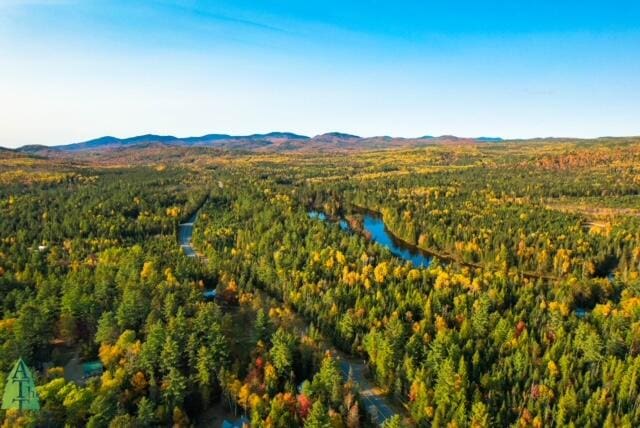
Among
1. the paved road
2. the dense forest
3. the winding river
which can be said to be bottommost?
the paved road

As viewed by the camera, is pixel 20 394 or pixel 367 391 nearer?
pixel 20 394

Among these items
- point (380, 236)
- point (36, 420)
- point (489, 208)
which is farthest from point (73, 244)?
point (489, 208)

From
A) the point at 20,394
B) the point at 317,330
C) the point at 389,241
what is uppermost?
the point at 20,394

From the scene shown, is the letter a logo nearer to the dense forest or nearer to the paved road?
the dense forest

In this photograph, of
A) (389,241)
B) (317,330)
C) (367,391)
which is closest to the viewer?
(367,391)

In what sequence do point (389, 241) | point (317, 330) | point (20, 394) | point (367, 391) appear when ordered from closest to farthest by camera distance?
point (20, 394), point (367, 391), point (317, 330), point (389, 241)

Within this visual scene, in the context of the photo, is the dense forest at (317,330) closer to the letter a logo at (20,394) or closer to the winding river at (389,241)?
the letter a logo at (20,394)

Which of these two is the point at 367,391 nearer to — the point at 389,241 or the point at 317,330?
the point at 317,330

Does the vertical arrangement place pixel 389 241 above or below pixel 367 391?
above

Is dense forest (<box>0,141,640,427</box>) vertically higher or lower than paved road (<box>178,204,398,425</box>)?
higher

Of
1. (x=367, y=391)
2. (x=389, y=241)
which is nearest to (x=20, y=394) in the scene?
(x=367, y=391)

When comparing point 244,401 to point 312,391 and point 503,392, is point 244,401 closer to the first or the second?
point 312,391

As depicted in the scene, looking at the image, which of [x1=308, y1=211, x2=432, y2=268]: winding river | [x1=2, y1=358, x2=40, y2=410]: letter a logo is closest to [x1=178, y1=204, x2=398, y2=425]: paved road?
[x1=2, y1=358, x2=40, y2=410]: letter a logo
